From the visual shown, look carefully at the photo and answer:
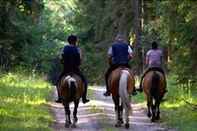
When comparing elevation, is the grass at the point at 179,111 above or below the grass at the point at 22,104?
below

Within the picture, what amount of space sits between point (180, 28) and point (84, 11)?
138ft

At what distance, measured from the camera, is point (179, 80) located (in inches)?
822

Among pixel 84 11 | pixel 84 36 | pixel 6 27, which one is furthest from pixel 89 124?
pixel 84 36

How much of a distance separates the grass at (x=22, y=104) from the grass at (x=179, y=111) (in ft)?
12.6

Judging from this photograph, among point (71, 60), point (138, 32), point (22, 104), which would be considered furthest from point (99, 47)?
point (71, 60)

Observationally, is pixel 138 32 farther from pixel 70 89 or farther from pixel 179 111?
pixel 70 89

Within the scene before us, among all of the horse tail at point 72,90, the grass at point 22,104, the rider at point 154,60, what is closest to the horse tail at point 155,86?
the rider at point 154,60

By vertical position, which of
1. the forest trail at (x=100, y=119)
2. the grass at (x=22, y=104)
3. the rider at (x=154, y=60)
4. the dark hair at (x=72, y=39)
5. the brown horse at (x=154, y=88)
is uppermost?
the dark hair at (x=72, y=39)

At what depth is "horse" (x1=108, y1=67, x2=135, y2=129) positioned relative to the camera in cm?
1734

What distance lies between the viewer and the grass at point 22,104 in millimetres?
16078

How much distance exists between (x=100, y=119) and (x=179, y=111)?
318 cm

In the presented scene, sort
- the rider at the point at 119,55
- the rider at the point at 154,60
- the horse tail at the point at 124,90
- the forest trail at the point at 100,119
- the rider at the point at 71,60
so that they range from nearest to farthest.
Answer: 1. the forest trail at the point at 100,119
2. the horse tail at the point at 124,90
3. the rider at the point at 71,60
4. the rider at the point at 119,55
5. the rider at the point at 154,60

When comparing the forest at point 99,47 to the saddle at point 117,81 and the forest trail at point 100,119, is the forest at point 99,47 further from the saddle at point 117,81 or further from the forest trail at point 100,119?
the saddle at point 117,81

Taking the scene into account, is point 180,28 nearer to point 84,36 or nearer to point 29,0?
point 29,0
